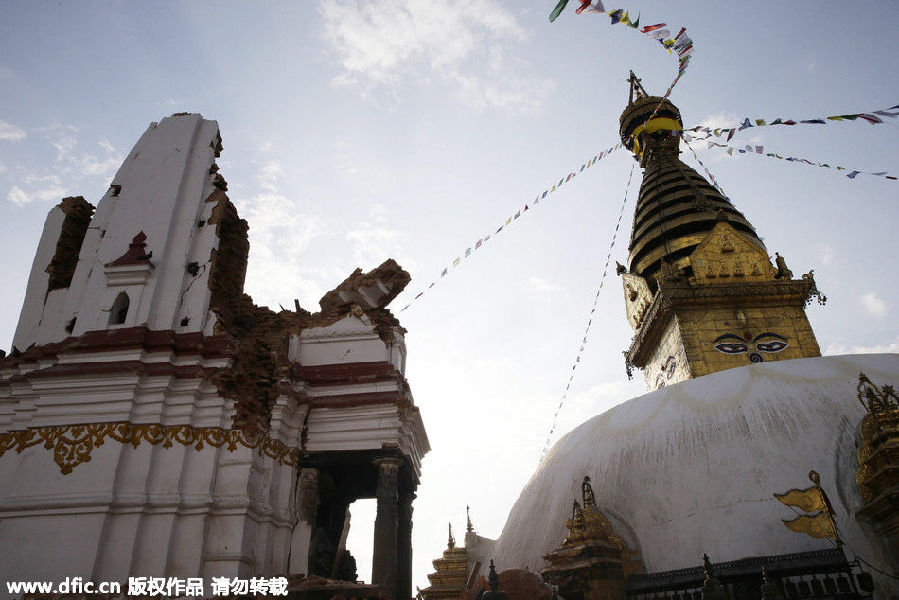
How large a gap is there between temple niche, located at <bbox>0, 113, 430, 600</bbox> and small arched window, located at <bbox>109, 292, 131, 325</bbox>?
0.09ft

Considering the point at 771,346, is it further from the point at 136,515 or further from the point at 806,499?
the point at 136,515

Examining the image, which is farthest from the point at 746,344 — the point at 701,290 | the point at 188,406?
the point at 188,406

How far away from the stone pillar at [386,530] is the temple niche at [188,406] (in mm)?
21

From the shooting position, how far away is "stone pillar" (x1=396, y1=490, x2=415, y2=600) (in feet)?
27.3

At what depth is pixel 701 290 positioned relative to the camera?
20.0 metres

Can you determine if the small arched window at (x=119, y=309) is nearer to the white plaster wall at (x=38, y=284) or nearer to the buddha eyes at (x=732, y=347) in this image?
the white plaster wall at (x=38, y=284)

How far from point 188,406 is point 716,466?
8296 mm

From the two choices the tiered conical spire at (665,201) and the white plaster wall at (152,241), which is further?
the tiered conical spire at (665,201)

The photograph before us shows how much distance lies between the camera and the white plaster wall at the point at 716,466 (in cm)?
891

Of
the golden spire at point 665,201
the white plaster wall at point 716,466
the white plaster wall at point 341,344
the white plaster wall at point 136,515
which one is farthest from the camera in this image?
the golden spire at point 665,201

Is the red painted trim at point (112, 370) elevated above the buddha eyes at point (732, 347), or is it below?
below

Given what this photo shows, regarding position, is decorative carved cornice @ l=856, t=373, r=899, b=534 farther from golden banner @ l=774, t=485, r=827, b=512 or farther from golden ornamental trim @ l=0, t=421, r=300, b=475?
golden ornamental trim @ l=0, t=421, r=300, b=475

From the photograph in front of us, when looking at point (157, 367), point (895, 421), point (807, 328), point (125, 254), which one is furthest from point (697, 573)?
point (807, 328)

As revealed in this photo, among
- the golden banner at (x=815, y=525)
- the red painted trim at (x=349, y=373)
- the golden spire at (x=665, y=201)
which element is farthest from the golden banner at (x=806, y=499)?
the golden spire at (x=665, y=201)
